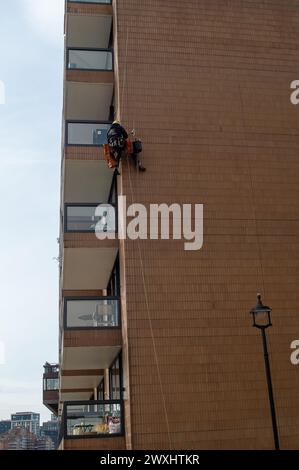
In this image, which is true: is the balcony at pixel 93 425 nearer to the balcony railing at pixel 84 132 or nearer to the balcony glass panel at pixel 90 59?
the balcony railing at pixel 84 132

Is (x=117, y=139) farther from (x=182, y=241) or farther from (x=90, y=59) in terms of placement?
(x=90, y=59)

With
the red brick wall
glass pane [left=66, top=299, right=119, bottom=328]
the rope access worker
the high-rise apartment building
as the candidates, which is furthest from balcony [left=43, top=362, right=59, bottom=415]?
the rope access worker

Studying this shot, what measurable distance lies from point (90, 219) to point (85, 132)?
303 centimetres

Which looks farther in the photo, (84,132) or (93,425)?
(84,132)

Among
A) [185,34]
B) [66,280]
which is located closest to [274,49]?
[185,34]

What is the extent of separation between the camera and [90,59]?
1911 centimetres

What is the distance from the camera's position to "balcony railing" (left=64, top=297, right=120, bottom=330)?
15586mm

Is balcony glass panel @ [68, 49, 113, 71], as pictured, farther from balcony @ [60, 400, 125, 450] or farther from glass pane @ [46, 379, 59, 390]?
glass pane @ [46, 379, 59, 390]

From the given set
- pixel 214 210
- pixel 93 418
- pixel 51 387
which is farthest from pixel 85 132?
pixel 51 387

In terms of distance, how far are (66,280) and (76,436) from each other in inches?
257

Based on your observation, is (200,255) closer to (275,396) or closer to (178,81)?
(275,396)

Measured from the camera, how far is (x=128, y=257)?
15.5 metres
